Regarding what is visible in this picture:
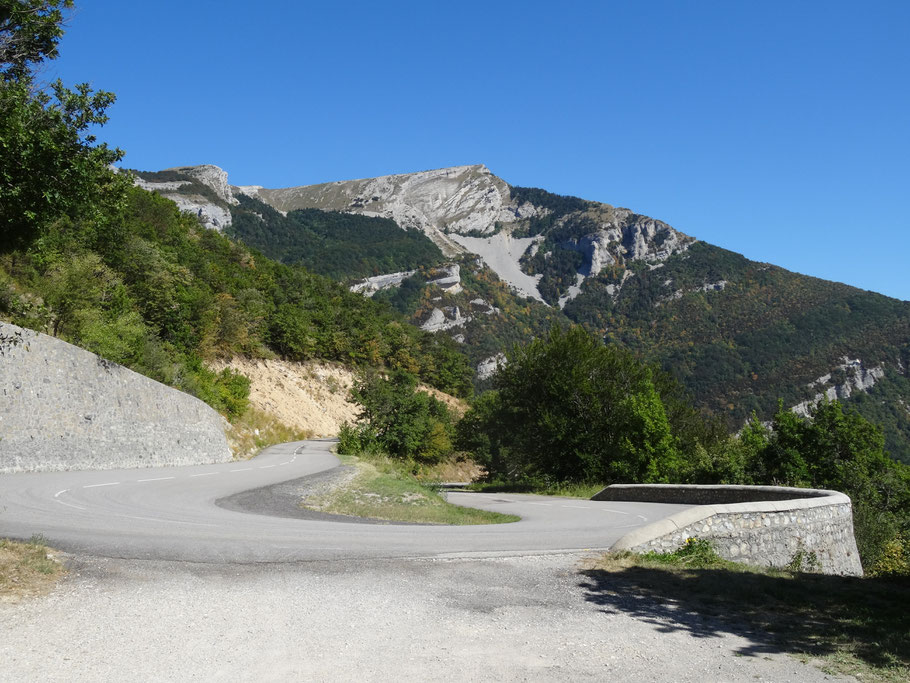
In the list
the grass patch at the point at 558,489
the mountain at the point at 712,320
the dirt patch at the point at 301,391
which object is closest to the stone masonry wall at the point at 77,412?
the grass patch at the point at 558,489

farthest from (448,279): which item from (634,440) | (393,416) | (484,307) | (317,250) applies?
(634,440)

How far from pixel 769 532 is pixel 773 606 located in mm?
6221

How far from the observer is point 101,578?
650 cm

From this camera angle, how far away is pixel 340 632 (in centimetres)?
537

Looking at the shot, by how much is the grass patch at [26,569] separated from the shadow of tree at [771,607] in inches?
225

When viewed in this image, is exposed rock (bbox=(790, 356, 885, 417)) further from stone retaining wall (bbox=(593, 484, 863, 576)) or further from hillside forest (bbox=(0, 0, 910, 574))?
stone retaining wall (bbox=(593, 484, 863, 576))

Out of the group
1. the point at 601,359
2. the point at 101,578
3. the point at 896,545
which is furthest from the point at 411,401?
the point at 101,578

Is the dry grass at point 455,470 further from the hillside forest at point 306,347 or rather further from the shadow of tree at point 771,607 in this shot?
the shadow of tree at point 771,607

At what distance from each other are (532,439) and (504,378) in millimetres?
3830

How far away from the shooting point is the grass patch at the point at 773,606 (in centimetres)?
545

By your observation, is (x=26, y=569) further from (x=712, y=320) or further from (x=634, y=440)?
(x=712, y=320)

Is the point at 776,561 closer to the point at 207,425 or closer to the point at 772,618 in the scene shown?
the point at 772,618

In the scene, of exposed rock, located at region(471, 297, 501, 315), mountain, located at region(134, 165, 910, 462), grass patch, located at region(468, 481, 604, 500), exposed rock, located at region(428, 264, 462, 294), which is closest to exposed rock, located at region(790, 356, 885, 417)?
mountain, located at region(134, 165, 910, 462)

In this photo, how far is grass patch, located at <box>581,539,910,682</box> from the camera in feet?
17.9
